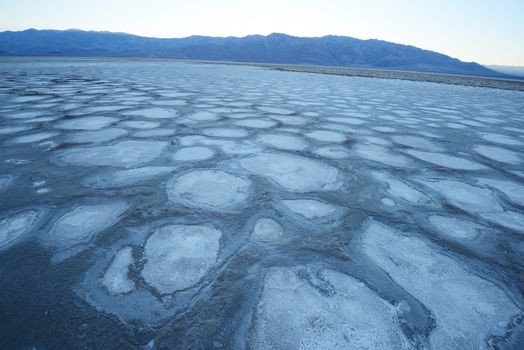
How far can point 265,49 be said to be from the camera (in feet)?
284

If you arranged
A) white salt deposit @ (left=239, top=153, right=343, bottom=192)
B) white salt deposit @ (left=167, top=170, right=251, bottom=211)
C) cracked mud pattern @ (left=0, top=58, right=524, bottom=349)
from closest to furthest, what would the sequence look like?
cracked mud pattern @ (left=0, top=58, right=524, bottom=349) < white salt deposit @ (left=167, top=170, right=251, bottom=211) < white salt deposit @ (left=239, top=153, right=343, bottom=192)

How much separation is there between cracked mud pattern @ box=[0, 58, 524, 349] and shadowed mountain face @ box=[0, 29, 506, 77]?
8232 centimetres

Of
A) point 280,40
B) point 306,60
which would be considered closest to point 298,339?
point 306,60

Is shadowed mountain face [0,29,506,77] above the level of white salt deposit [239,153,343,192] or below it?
above

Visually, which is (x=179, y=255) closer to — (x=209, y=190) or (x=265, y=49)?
(x=209, y=190)

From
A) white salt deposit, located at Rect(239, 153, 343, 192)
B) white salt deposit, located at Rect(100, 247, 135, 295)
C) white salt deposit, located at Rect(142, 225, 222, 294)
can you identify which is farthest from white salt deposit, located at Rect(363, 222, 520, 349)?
white salt deposit, located at Rect(100, 247, 135, 295)

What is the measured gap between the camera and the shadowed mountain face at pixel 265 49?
79875 millimetres

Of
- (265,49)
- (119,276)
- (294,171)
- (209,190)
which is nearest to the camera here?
(119,276)

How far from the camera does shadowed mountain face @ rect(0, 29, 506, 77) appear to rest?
79.9 m

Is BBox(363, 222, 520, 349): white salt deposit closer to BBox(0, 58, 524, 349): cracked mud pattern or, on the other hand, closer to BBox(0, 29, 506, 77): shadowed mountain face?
BBox(0, 58, 524, 349): cracked mud pattern

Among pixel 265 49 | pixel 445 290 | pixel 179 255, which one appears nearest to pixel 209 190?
pixel 179 255

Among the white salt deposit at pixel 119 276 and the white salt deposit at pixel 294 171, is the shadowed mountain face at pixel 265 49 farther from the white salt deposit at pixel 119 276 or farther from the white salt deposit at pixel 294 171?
the white salt deposit at pixel 119 276

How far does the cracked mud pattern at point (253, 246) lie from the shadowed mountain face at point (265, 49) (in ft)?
270

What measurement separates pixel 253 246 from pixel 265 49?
94.9 metres
